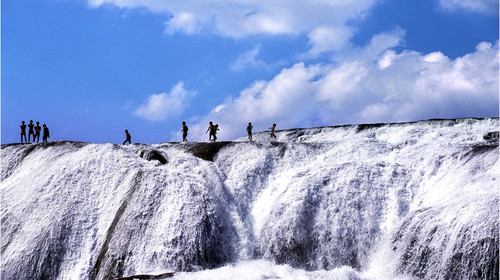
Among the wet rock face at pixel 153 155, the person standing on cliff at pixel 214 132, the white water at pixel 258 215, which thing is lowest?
the white water at pixel 258 215

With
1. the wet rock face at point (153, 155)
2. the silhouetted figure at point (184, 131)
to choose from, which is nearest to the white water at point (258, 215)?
the wet rock face at point (153, 155)

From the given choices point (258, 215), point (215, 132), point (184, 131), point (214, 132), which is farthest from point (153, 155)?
point (215, 132)

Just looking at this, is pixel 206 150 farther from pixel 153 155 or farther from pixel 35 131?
pixel 35 131

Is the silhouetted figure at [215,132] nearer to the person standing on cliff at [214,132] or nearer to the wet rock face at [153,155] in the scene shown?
the person standing on cliff at [214,132]

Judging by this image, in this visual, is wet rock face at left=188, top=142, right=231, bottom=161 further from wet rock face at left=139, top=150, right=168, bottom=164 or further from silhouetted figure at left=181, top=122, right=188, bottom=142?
silhouetted figure at left=181, top=122, right=188, bottom=142

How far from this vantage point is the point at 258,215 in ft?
91.3

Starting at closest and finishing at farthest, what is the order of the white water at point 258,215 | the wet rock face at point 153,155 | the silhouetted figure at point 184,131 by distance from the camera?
the white water at point 258,215
the wet rock face at point 153,155
the silhouetted figure at point 184,131

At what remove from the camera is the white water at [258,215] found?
20938 millimetres

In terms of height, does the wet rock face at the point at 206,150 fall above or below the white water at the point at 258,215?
above

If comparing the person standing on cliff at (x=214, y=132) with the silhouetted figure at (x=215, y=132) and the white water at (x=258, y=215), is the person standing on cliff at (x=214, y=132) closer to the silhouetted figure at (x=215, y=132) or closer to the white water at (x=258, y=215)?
the silhouetted figure at (x=215, y=132)

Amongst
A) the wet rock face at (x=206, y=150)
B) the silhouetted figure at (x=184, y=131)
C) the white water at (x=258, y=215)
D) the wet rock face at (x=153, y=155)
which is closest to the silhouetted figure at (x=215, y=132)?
the silhouetted figure at (x=184, y=131)

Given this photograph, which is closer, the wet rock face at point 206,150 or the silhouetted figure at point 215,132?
the wet rock face at point 206,150

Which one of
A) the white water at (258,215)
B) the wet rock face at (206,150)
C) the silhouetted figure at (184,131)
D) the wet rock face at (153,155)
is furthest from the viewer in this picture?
the silhouetted figure at (184,131)

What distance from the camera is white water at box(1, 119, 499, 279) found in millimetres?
20938
